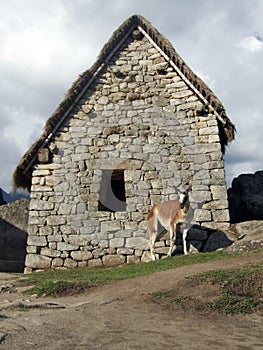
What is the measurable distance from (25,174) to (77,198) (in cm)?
203

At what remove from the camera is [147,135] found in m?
10.6

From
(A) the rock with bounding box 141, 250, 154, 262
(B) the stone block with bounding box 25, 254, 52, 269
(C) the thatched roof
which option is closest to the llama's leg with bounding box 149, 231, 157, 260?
(A) the rock with bounding box 141, 250, 154, 262

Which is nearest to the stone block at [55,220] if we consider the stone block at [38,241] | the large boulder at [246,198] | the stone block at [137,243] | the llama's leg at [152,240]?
the stone block at [38,241]

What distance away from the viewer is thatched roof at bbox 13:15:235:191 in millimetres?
10453

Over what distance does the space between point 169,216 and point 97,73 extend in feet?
18.2

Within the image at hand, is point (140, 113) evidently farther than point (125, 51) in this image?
No

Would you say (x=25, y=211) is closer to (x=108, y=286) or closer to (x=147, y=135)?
(x=147, y=135)

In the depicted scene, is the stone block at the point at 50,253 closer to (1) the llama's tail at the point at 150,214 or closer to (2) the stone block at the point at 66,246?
(2) the stone block at the point at 66,246

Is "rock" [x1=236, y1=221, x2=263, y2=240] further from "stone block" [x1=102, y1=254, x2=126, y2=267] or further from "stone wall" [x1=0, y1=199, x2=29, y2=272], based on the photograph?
"stone wall" [x1=0, y1=199, x2=29, y2=272]

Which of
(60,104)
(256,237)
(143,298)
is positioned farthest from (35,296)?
(60,104)

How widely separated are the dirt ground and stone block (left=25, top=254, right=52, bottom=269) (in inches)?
167

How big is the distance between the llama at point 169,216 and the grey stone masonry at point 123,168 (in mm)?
389

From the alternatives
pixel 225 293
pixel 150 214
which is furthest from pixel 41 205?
pixel 225 293

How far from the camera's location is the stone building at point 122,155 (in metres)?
9.68
